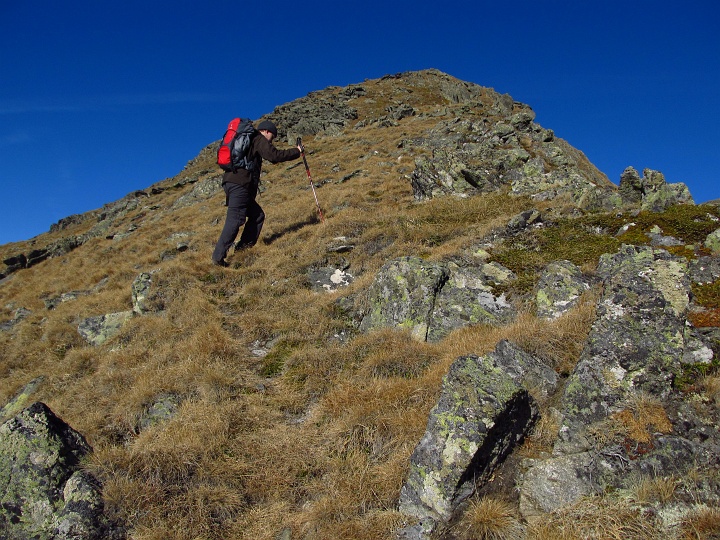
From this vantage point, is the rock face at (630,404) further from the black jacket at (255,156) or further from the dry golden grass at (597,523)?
the black jacket at (255,156)

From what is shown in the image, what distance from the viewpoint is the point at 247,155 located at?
1213cm

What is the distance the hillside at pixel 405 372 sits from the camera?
372 centimetres

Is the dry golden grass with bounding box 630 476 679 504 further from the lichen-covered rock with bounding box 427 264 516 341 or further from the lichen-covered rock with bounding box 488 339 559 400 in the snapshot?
the lichen-covered rock with bounding box 427 264 516 341

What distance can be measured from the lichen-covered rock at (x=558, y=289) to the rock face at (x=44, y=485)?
6187 millimetres

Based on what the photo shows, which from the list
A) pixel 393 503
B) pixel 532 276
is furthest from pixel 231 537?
pixel 532 276

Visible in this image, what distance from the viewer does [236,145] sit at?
12.0m

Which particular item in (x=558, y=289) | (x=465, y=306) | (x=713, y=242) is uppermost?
(x=713, y=242)

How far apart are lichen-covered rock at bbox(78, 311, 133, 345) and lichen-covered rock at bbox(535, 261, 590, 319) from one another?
9.03 metres

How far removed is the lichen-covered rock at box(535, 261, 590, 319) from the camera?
21.0 feet

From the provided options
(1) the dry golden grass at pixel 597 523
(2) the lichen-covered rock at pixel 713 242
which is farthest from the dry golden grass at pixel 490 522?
(2) the lichen-covered rock at pixel 713 242

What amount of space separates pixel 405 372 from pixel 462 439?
2.00 metres

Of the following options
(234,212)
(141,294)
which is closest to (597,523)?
(141,294)

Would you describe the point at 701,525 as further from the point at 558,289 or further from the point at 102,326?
the point at 102,326

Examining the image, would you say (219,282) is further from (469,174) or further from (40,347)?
(469,174)
